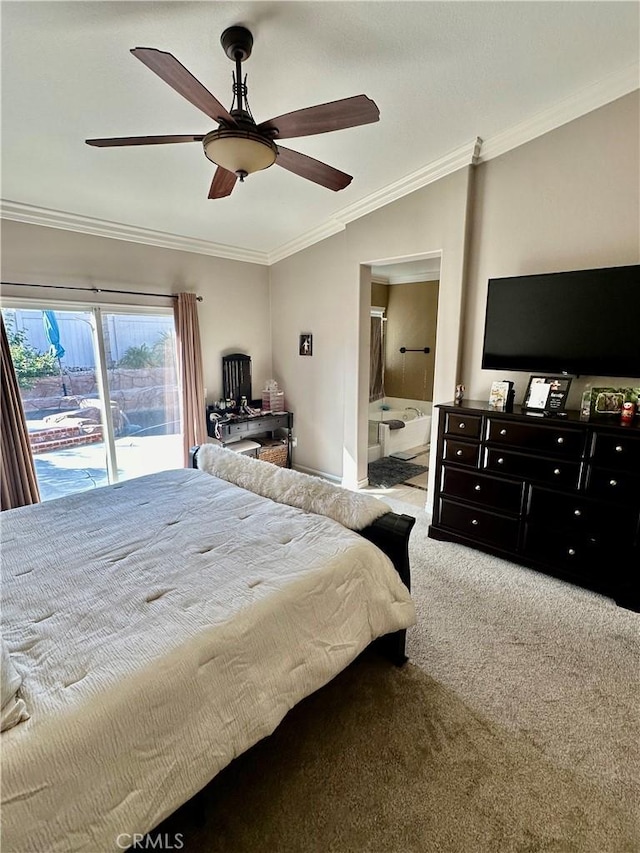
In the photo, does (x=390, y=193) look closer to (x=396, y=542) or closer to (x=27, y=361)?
(x=396, y=542)

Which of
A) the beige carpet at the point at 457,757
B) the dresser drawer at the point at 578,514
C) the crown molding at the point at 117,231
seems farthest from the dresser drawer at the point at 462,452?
the crown molding at the point at 117,231

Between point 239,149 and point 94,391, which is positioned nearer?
point 239,149

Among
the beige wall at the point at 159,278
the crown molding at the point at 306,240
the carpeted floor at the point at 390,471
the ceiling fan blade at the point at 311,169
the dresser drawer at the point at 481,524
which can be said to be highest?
the crown molding at the point at 306,240

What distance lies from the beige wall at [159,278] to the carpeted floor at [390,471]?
5.88ft

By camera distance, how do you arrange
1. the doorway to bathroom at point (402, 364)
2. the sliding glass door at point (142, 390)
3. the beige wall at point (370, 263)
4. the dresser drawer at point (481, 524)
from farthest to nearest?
the doorway to bathroom at point (402, 364) → the sliding glass door at point (142, 390) → the dresser drawer at point (481, 524) → the beige wall at point (370, 263)

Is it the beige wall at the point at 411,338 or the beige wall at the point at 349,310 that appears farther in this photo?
the beige wall at the point at 411,338

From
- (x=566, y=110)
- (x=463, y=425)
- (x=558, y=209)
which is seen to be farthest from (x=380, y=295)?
(x=463, y=425)

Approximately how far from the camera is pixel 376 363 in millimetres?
6090

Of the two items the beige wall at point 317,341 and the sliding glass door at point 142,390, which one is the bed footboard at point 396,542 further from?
the sliding glass door at point 142,390

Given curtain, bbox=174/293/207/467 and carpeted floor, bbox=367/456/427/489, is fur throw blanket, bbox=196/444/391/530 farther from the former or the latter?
carpeted floor, bbox=367/456/427/489

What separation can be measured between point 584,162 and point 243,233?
2.98 m

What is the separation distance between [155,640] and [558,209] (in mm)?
3478

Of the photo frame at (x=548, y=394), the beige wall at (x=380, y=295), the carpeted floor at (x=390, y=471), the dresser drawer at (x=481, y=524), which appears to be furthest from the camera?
the beige wall at (x=380, y=295)

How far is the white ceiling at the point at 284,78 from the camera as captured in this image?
5.72ft
